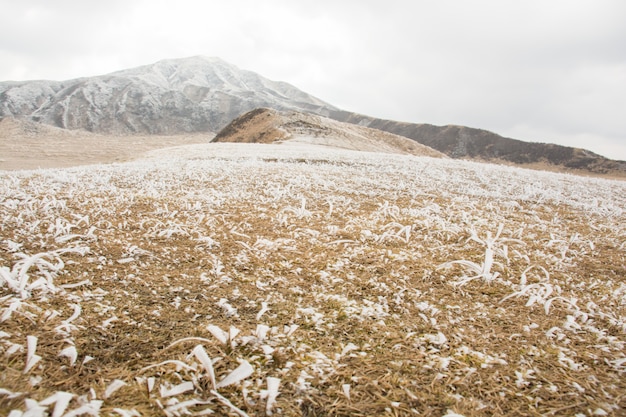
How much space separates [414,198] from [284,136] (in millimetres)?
46158

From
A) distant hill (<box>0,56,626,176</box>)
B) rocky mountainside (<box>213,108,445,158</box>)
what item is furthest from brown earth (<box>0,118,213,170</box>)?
distant hill (<box>0,56,626,176</box>)

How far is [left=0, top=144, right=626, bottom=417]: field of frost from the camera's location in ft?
7.29

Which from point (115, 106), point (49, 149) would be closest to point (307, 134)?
point (49, 149)

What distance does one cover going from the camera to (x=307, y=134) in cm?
5597

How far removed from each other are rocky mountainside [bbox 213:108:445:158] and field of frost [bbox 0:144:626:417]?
43802 mm

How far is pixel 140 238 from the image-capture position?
5043mm

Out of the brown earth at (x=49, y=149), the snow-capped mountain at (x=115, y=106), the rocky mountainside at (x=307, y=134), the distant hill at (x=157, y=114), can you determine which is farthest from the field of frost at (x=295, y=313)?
the snow-capped mountain at (x=115, y=106)

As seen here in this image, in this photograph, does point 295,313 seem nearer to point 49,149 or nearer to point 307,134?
point 307,134

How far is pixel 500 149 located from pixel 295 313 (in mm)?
115543

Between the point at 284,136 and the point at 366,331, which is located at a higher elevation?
the point at 284,136

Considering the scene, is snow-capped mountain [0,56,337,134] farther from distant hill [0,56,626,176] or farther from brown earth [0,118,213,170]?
brown earth [0,118,213,170]

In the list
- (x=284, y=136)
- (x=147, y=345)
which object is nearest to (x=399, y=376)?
(x=147, y=345)

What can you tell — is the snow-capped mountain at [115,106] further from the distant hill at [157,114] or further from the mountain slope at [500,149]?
the mountain slope at [500,149]

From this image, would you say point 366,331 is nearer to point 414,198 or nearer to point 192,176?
point 414,198
